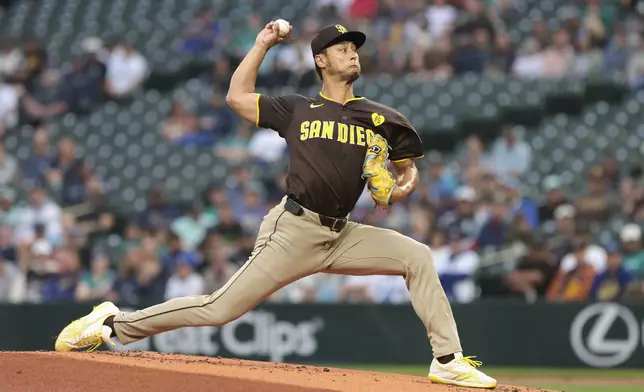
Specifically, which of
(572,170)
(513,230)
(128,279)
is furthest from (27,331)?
(572,170)

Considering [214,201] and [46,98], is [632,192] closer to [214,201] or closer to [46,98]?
[214,201]

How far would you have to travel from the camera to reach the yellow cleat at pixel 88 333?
664cm

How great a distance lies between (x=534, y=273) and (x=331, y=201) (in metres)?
6.22

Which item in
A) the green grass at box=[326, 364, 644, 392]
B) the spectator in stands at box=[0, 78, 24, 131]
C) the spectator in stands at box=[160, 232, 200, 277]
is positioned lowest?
the green grass at box=[326, 364, 644, 392]

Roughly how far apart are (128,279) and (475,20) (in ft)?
18.1

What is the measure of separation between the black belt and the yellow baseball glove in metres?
0.23

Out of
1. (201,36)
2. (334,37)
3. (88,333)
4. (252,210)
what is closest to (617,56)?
(252,210)

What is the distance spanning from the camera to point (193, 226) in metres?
13.7

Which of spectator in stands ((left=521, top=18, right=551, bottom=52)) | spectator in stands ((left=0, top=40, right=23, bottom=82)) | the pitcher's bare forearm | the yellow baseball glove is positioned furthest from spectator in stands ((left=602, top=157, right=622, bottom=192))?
spectator in stands ((left=0, top=40, right=23, bottom=82))

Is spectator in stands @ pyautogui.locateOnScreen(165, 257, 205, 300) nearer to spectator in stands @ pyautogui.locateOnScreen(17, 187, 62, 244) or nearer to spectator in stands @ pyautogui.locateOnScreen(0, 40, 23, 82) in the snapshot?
spectator in stands @ pyautogui.locateOnScreen(17, 187, 62, 244)

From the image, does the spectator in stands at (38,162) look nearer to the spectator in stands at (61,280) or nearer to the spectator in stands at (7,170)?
the spectator in stands at (7,170)

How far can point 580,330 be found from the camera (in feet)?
38.9

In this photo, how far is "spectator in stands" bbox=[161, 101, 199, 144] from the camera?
1548 centimetres

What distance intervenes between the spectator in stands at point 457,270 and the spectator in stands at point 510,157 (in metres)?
1.68
